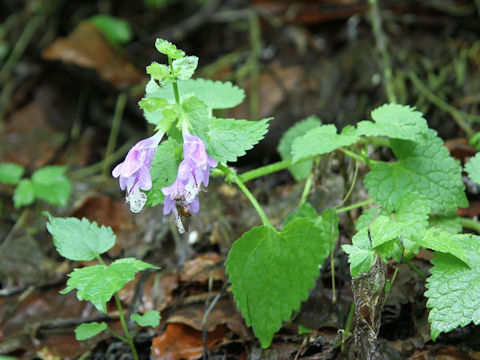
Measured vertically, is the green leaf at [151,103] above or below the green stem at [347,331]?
above

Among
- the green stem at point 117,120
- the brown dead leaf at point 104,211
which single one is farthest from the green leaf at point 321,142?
the green stem at point 117,120

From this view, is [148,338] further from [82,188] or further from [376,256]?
[82,188]

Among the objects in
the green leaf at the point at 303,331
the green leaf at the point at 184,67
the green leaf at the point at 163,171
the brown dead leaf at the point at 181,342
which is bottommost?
the brown dead leaf at the point at 181,342

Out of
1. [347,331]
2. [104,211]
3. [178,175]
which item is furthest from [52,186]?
[347,331]

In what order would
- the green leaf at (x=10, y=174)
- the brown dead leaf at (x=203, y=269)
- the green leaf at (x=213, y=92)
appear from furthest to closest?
the green leaf at (x=10, y=174), the brown dead leaf at (x=203, y=269), the green leaf at (x=213, y=92)

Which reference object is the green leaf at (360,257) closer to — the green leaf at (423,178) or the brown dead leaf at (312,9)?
the green leaf at (423,178)

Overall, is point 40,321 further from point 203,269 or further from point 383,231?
point 383,231

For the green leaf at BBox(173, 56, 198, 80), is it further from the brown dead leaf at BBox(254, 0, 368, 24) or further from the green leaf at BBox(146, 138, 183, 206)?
the brown dead leaf at BBox(254, 0, 368, 24)
